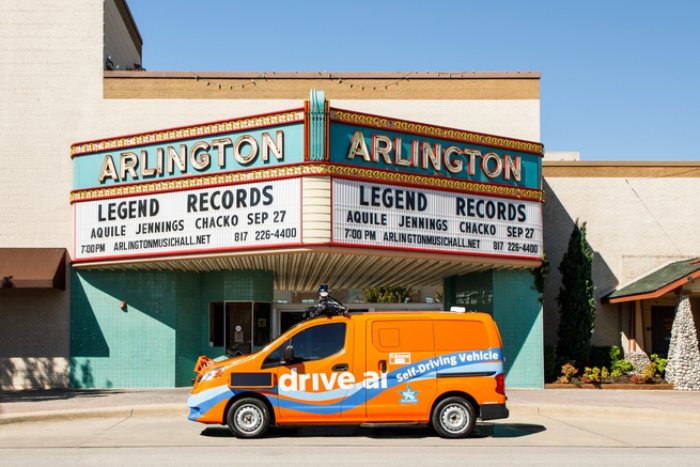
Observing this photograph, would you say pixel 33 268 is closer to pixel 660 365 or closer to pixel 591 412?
pixel 591 412

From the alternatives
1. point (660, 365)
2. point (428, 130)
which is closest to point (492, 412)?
point (428, 130)

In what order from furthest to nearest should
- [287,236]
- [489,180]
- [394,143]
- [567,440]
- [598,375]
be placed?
[598,375], [489,180], [394,143], [287,236], [567,440]

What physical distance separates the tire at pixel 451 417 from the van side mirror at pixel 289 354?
8.55 feet

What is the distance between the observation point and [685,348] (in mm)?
21812

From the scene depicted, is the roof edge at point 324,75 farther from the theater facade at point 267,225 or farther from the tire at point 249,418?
the tire at point 249,418

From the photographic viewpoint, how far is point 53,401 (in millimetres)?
18234

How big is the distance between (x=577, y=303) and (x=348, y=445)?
13.5 metres

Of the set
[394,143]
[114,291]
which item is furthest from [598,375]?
[114,291]

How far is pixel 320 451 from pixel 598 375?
1346 cm

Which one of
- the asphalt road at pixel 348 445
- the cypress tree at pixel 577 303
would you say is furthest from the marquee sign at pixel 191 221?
the cypress tree at pixel 577 303

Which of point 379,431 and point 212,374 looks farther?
point 379,431

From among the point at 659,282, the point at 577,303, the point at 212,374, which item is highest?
the point at 659,282

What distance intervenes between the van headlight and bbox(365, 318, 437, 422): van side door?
2.51 m

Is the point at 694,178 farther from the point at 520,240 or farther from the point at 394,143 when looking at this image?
the point at 394,143
